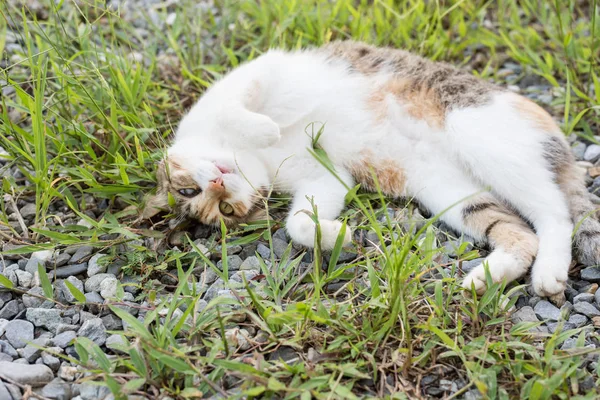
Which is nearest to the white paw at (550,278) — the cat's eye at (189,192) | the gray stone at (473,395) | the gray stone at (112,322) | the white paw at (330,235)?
the gray stone at (473,395)

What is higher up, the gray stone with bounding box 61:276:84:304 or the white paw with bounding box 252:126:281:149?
the white paw with bounding box 252:126:281:149

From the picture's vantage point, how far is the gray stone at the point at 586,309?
7.06 ft

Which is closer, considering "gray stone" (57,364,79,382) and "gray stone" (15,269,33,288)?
"gray stone" (57,364,79,382)

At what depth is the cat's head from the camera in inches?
101

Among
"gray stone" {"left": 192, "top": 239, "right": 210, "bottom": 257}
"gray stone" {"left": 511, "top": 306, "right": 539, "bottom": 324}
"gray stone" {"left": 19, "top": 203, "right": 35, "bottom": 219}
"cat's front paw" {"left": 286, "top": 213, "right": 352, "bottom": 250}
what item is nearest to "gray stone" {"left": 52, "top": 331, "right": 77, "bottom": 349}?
"gray stone" {"left": 192, "top": 239, "right": 210, "bottom": 257}

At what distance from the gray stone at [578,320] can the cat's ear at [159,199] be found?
1.65 meters

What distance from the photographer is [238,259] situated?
7.99 feet

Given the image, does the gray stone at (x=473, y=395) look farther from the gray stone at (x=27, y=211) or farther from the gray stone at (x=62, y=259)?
the gray stone at (x=27, y=211)

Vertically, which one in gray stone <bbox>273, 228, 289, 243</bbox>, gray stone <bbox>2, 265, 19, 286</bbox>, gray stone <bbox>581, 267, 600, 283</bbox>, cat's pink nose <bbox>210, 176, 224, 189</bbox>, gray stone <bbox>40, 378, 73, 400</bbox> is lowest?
gray stone <bbox>40, 378, 73, 400</bbox>

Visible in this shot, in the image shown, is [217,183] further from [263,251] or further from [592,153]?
[592,153]

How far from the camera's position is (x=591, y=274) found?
7.61 feet

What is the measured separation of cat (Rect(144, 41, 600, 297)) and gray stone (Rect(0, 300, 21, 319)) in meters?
0.64

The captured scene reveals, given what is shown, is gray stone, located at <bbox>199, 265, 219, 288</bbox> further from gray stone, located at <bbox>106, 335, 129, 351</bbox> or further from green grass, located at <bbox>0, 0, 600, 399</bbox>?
gray stone, located at <bbox>106, 335, 129, 351</bbox>

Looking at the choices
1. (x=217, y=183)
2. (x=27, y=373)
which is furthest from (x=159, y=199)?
(x=27, y=373)
